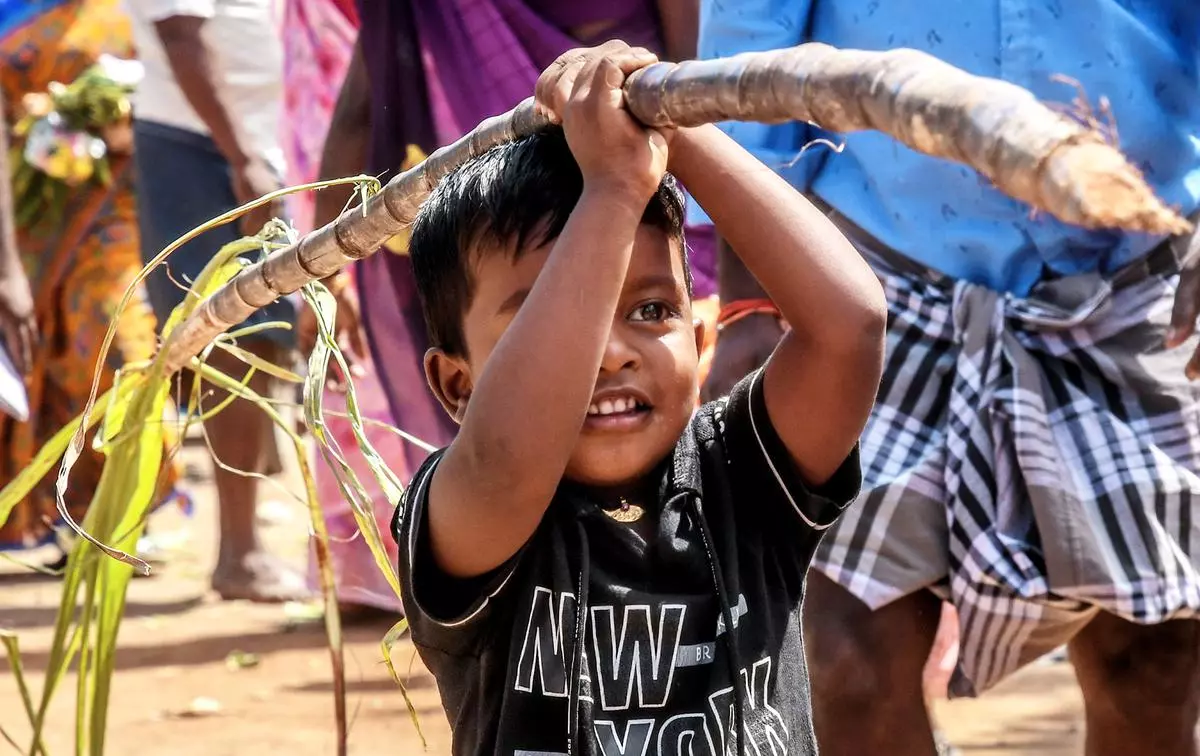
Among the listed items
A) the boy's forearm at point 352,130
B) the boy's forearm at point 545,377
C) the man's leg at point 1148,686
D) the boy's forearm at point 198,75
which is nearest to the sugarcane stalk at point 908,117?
the boy's forearm at point 545,377

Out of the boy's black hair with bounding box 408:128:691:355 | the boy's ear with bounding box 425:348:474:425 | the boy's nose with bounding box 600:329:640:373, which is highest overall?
the boy's black hair with bounding box 408:128:691:355

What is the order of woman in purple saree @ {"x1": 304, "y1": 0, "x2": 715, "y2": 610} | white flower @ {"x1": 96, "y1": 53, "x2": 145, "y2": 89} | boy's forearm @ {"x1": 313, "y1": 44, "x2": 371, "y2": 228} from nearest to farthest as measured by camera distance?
woman in purple saree @ {"x1": 304, "y1": 0, "x2": 715, "y2": 610}
boy's forearm @ {"x1": 313, "y1": 44, "x2": 371, "y2": 228}
white flower @ {"x1": 96, "y1": 53, "x2": 145, "y2": 89}

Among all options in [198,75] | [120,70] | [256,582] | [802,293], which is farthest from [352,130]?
[802,293]

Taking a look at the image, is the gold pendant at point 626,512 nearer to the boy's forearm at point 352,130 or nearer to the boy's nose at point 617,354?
the boy's nose at point 617,354

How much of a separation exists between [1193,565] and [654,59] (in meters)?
1.50

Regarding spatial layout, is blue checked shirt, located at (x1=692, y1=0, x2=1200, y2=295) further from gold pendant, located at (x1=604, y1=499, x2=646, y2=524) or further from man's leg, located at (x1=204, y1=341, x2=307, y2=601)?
man's leg, located at (x1=204, y1=341, x2=307, y2=601)

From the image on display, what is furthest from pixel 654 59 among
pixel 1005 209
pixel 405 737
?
pixel 405 737

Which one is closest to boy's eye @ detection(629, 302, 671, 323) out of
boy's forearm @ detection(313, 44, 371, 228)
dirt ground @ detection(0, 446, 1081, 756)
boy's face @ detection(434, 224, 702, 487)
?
boy's face @ detection(434, 224, 702, 487)

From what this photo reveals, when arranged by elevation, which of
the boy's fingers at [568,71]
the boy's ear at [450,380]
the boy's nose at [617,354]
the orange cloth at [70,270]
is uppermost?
the boy's fingers at [568,71]

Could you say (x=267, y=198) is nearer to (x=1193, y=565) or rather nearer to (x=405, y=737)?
(x=1193, y=565)

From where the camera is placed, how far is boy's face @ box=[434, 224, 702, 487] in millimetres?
1978

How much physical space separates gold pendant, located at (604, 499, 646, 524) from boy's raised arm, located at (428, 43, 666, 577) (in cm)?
22

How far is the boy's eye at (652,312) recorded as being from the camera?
6.59 feet

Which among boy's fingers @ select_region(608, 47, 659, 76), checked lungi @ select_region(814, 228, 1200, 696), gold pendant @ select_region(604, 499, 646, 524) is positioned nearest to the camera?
boy's fingers @ select_region(608, 47, 659, 76)
